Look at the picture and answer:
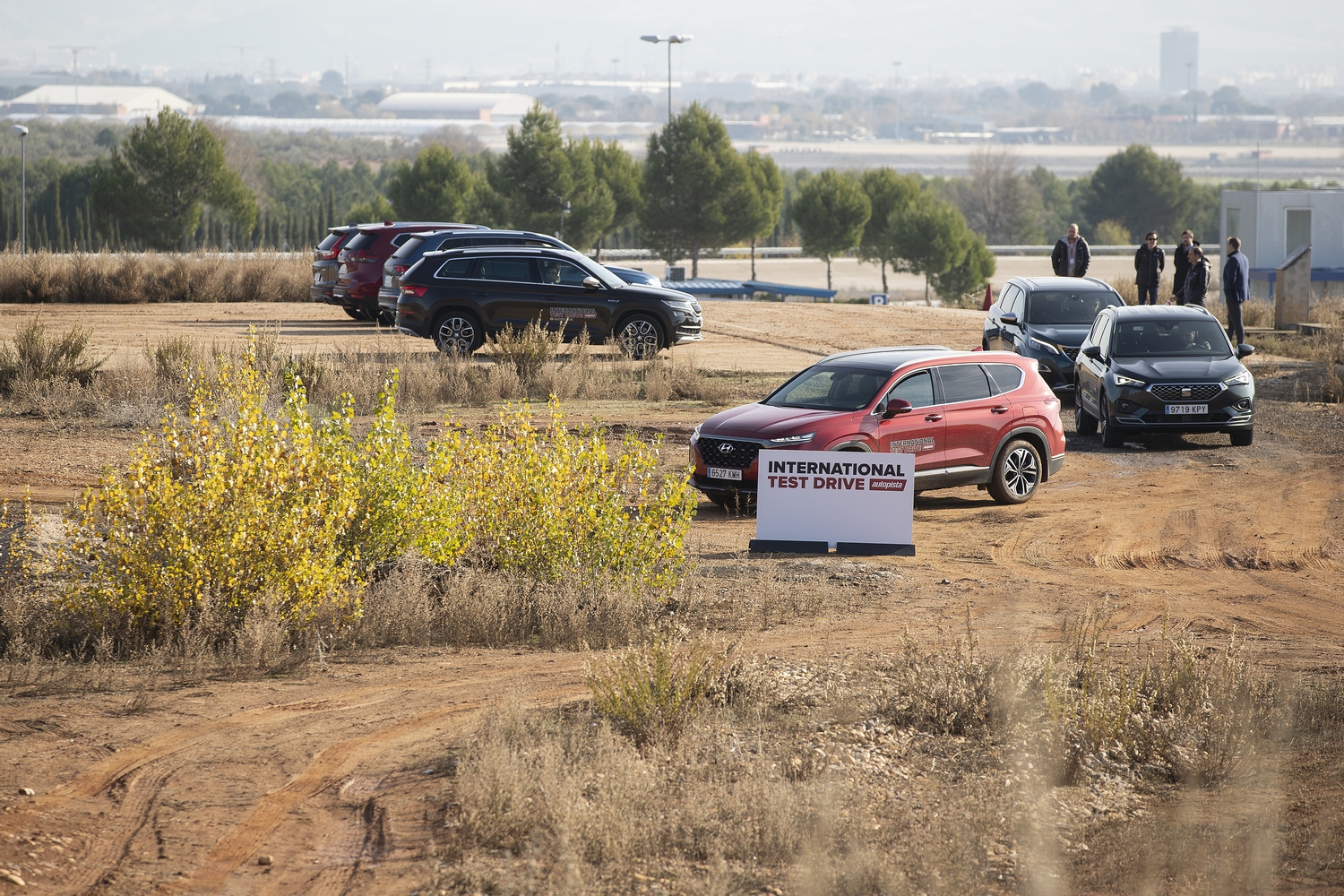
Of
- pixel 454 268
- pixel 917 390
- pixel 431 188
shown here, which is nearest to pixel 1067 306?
pixel 917 390

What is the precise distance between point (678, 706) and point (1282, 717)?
303 centimetres

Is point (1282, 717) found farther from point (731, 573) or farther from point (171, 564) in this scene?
point (171, 564)

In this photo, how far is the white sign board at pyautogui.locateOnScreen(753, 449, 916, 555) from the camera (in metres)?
10.2

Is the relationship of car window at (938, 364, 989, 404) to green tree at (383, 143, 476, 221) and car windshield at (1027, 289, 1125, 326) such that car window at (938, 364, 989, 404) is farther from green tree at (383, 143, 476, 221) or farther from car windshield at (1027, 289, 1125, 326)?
green tree at (383, 143, 476, 221)

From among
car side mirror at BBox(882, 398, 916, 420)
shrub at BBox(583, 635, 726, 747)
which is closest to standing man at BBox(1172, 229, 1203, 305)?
car side mirror at BBox(882, 398, 916, 420)

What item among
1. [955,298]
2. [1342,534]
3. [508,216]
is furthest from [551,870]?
[955,298]

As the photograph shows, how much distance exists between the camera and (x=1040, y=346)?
63.3 feet

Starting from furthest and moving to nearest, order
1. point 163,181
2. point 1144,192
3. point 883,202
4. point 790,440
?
1. point 1144,192
2. point 883,202
3. point 163,181
4. point 790,440

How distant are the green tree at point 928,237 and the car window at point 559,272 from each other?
5082 cm

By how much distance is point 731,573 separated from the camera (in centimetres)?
966

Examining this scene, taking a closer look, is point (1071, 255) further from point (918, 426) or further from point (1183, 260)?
point (918, 426)

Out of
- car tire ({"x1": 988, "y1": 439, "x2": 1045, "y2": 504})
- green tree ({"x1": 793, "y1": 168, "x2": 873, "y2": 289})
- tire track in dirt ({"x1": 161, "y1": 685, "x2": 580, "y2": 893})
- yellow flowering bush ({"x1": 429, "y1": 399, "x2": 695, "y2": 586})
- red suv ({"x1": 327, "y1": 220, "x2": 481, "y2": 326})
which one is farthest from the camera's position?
green tree ({"x1": 793, "y1": 168, "x2": 873, "y2": 289})

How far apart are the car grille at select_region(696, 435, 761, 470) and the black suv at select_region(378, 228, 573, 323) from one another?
11155mm

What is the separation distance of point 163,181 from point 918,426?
4558 centimetres
